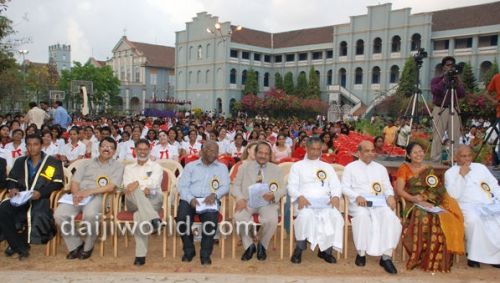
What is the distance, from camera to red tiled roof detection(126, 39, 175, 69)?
56719 mm

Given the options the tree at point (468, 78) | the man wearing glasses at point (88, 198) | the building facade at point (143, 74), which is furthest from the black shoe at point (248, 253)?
the building facade at point (143, 74)

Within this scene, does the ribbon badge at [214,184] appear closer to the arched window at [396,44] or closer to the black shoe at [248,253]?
the black shoe at [248,253]

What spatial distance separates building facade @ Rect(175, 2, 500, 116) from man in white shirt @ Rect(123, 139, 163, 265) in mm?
25075

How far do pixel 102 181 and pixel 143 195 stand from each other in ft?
1.91

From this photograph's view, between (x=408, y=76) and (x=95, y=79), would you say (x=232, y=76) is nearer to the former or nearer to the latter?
(x=95, y=79)

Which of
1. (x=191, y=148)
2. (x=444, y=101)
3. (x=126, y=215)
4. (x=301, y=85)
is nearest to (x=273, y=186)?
(x=126, y=215)

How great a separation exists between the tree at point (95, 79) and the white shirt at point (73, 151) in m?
40.3

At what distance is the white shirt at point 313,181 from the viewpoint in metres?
4.97

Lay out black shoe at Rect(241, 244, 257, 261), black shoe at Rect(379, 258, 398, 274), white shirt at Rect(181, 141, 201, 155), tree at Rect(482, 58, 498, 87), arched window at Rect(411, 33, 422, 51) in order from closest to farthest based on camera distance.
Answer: black shoe at Rect(379, 258, 398, 274) → black shoe at Rect(241, 244, 257, 261) → white shirt at Rect(181, 141, 201, 155) → tree at Rect(482, 58, 498, 87) → arched window at Rect(411, 33, 422, 51)

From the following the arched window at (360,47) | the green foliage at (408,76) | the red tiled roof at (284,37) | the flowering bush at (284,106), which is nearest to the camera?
the green foliage at (408,76)

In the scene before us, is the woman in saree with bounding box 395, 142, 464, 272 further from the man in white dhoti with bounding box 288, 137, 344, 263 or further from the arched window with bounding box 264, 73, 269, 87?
the arched window with bounding box 264, 73, 269, 87

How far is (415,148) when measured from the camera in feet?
16.2

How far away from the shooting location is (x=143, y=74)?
2199 inches

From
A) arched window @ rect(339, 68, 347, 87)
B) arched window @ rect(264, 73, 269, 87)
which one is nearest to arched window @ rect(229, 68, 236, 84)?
arched window @ rect(264, 73, 269, 87)
